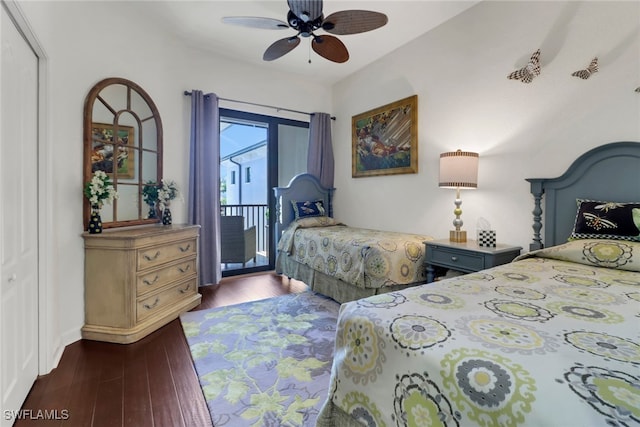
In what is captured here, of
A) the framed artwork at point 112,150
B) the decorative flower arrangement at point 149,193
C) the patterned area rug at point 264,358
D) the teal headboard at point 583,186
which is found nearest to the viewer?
the patterned area rug at point 264,358

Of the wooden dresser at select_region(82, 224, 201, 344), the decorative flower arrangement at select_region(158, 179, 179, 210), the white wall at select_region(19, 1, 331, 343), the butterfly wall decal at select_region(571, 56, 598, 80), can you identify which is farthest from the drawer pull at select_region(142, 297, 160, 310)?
the butterfly wall decal at select_region(571, 56, 598, 80)

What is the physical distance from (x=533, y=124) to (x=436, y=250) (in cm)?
129

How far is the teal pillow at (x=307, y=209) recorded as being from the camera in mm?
4164

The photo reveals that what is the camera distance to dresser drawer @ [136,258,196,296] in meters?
2.43

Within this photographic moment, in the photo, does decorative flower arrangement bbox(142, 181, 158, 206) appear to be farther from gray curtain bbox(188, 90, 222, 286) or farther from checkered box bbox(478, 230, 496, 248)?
checkered box bbox(478, 230, 496, 248)

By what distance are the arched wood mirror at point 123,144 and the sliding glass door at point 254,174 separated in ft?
3.48

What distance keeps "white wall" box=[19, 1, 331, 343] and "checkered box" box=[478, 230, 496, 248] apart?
3176 millimetres

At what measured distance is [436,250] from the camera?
2.67m

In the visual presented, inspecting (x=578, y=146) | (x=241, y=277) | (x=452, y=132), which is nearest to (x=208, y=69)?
(x=241, y=277)

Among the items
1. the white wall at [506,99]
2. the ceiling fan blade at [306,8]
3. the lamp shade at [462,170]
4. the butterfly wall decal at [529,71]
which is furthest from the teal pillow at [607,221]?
the ceiling fan blade at [306,8]

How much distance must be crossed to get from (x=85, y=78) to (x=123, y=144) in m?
0.59

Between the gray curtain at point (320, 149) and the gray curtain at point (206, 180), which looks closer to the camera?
the gray curtain at point (206, 180)

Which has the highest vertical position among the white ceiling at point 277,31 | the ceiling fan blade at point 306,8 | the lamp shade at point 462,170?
the white ceiling at point 277,31

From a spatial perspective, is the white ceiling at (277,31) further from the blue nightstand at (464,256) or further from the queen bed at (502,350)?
the queen bed at (502,350)
